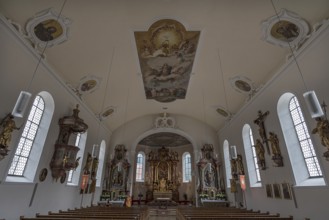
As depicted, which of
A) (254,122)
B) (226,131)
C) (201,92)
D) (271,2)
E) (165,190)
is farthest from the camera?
(165,190)

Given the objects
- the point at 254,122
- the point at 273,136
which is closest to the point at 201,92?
the point at 254,122

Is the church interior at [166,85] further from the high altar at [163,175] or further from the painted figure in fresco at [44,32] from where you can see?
the high altar at [163,175]

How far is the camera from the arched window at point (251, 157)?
10.7 m

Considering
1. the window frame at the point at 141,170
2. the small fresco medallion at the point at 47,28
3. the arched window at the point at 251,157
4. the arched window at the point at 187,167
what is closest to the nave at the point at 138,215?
the arched window at the point at 251,157

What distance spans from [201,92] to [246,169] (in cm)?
538

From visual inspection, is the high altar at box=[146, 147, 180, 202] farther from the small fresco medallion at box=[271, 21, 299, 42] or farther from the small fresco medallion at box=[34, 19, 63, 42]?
the small fresco medallion at box=[271, 21, 299, 42]

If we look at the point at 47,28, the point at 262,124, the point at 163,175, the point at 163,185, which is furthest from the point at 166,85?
the point at 163,175

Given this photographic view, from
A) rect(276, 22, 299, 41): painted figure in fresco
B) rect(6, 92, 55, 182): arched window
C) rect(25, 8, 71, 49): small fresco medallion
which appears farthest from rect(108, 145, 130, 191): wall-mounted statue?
rect(276, 22, 299, 41): painted figure in fresco

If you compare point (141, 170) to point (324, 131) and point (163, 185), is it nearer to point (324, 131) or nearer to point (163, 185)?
point (163, 185)

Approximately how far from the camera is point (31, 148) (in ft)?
24.9

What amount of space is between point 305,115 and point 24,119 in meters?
9.70

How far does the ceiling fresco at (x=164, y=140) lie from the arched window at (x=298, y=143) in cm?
1222

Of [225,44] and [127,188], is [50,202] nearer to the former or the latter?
[127,188]

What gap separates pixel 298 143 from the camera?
7.55 metres
